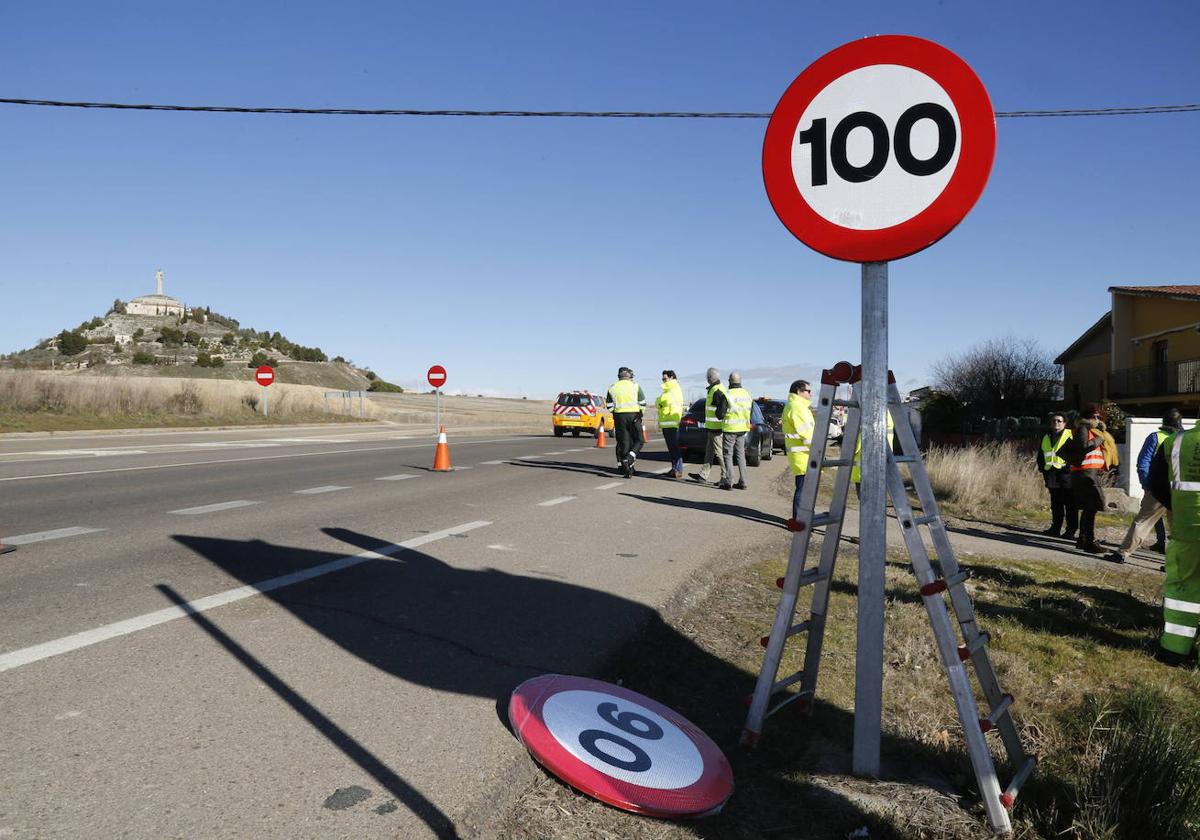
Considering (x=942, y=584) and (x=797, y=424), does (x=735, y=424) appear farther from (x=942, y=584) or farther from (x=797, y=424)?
Result: (x=942, y=584)

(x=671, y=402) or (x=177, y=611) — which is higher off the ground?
(x=671, y=402)

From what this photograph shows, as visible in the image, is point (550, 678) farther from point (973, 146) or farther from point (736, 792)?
point (973, 146)

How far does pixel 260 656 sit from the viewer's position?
4355 millimetres

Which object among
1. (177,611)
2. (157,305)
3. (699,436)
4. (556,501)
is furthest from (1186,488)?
(157,305)

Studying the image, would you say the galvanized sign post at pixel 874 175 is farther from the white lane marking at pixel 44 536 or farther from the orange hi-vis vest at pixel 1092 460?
the orange hi-vis vest at pixel 1092 460

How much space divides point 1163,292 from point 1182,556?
3891 cm

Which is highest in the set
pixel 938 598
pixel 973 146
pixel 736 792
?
pixel 973 146

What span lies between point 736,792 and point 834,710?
3.27ft

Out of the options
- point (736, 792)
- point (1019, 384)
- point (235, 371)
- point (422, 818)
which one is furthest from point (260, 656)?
point (235, 371)

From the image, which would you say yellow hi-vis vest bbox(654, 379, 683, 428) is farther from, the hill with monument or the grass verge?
the hill with monument

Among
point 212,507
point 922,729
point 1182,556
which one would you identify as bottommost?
point 922,729

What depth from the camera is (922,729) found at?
3.98m

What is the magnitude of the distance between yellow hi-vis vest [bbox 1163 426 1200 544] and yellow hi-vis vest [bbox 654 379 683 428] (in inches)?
429

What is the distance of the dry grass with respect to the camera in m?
28.4
